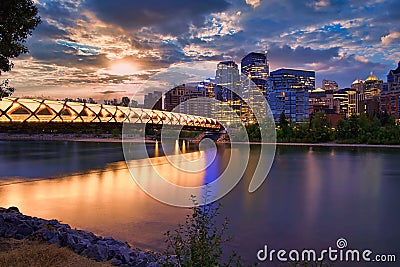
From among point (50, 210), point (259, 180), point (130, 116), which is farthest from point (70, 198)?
point (130, 116)

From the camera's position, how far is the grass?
4.03 metres

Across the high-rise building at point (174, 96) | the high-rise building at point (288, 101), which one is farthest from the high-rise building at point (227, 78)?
the high-rise building at point (288, 101)

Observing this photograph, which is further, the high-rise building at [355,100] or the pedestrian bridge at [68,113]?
the high-rise building at [355,100]

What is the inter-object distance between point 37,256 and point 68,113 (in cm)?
1660

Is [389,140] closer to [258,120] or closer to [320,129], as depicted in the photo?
[320,129]

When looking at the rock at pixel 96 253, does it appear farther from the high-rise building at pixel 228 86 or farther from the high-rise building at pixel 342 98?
the high-rise building at pixel 342 98

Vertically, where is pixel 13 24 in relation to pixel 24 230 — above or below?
above

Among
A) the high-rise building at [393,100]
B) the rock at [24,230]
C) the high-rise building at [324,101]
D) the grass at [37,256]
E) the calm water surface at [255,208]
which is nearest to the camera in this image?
the grass at [37,256]

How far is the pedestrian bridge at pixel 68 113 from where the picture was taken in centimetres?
1634

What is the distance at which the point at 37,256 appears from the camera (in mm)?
4234

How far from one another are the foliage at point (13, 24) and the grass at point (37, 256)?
2666 mm

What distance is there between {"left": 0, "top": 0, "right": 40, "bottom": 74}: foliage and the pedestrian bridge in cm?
1091

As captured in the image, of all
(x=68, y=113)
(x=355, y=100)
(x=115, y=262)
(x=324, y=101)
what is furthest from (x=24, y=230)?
(x=355, y=100)

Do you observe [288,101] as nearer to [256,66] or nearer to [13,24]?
[256,66]
